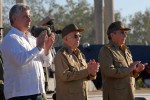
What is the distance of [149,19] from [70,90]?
59685mm

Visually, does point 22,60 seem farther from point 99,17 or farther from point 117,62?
point 99,17

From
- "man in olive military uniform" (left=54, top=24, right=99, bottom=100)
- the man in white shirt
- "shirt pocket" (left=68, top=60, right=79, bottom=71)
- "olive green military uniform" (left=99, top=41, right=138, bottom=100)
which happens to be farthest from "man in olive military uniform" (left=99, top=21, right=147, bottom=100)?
the man in white shirt

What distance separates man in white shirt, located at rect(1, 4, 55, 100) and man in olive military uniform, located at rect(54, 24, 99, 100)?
0.82 metres

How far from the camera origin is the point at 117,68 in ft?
25.3

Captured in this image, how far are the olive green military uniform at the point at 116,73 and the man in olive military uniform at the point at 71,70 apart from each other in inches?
13.9

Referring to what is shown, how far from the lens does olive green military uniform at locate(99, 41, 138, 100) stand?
771cm

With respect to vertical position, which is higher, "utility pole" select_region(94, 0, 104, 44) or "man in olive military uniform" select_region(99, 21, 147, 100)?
"utility pole" select_region(94, 0, 104, 44)

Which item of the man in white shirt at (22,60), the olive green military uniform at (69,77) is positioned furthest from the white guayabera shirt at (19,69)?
the olive green military uniform at (69,77)

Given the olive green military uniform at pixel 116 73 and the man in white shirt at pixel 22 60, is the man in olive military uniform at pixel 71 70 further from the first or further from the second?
the man in white shirt at pixel 22 60

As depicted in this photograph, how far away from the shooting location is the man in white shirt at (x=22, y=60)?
627cm

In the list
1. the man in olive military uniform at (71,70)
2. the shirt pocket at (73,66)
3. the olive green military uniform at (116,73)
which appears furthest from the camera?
the olive green military uniform at (116,73)

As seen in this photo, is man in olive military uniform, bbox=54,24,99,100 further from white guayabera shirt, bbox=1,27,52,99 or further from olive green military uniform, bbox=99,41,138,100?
white guayabera shirt, bbox=1,27,52,99

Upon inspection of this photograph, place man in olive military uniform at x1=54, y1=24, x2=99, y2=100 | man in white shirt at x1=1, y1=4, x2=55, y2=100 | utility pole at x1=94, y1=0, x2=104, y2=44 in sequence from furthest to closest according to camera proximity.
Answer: utility pole at x1=94, y1=0, x2=104, y2=44, man in olive military uniform at x1=54, y1=24, x2=99, y2=100, man in white shirt at x1=1, y1=4, x2=55, y2=100

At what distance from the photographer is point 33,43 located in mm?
6570
